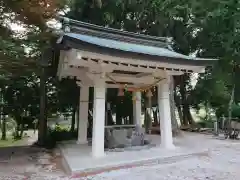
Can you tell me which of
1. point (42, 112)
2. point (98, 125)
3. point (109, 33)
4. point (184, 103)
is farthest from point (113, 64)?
point (184, 103)

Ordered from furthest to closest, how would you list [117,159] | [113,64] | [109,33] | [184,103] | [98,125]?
1. [184,103]
2. [109,33]
3. [113,64]
4. [98,125]
5. [117,159]

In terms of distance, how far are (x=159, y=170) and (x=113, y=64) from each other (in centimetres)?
258

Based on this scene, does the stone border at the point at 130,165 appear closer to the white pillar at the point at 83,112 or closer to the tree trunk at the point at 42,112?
the white pillar at the point at 83,112

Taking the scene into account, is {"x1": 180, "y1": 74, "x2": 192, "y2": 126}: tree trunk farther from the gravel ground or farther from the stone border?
the stone border

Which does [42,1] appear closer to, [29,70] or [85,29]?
[85,29]

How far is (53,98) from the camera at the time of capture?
10.3m

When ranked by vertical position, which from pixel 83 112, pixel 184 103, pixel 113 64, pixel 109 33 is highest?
pixel 109 33

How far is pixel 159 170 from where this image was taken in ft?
15.7

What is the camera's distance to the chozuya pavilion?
496 centimetres

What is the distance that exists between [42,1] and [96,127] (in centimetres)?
356

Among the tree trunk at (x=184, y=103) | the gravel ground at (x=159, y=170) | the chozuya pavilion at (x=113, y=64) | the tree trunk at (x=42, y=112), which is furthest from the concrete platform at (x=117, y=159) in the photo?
the tree trunk at (x=184, y=103)

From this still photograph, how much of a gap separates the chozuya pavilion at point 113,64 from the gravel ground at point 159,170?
1.04 metres

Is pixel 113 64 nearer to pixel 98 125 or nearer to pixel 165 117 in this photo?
pixel 98 125

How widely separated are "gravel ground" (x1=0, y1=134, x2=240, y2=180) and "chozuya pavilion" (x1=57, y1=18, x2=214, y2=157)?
41.1 inches
